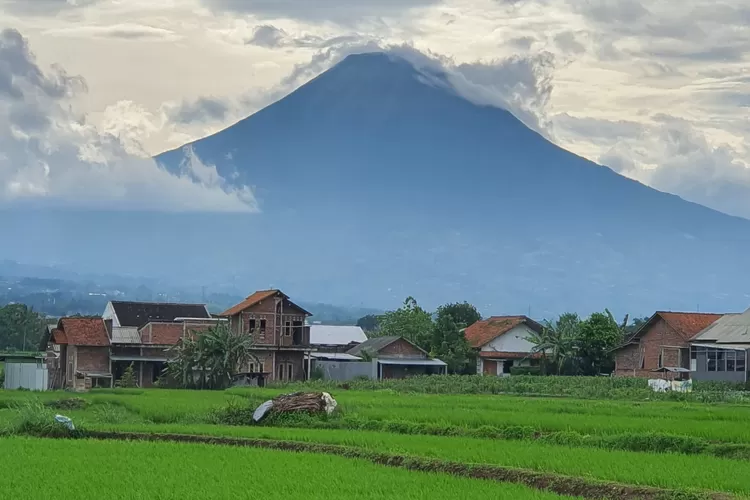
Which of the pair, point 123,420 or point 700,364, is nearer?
point 123,420

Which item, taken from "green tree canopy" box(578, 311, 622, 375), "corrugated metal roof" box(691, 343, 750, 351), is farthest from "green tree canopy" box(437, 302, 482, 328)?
"corrugated metal roof" box(691, 343, 750, 351)

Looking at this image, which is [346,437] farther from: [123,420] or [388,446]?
[123,420]

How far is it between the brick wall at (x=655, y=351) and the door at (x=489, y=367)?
10353 millimetres

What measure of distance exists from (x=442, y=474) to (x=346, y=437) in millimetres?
5968

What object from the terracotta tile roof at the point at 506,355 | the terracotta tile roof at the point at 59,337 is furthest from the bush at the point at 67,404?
the terracotta tile roof at the point at 506,355

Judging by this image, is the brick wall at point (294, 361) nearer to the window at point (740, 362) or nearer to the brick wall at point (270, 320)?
the brick wall at point (270, 320)

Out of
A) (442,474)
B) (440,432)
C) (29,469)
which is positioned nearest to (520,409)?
(440,432)

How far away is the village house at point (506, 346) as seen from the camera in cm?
7100

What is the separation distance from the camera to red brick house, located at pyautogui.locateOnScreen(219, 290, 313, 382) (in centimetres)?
6241

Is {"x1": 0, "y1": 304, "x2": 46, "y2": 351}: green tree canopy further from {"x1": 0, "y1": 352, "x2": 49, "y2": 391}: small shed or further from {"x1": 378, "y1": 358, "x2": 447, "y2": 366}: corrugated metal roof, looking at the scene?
{"x1": 0, "y1": 352, "x2": 49, "y2": 391}: small shed

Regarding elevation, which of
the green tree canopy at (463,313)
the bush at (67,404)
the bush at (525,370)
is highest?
the green tree canopy at (463,313)

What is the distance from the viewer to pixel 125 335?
61.9m

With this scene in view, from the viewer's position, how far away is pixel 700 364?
5516 centimetres

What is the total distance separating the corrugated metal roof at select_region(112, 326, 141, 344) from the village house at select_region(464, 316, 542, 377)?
20.4 metres
